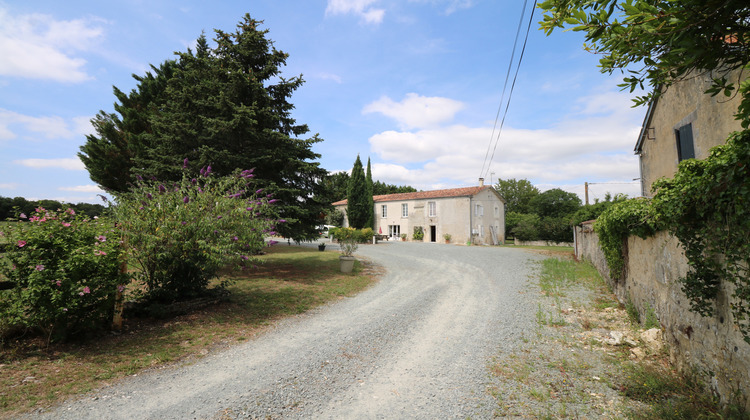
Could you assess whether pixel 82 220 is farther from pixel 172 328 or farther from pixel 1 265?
pixel 172 328

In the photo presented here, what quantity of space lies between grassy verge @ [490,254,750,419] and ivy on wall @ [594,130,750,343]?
40.0 inches

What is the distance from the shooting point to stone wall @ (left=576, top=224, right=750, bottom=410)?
9.68 feet

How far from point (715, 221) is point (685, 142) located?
7.97m

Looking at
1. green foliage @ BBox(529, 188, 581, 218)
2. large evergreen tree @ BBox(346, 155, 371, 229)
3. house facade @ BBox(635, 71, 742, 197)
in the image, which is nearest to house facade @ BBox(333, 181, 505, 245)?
large evergreen tree @ BBox(346, 155, 371, 229)

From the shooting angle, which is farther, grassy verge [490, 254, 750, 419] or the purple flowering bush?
the purple flowering bush

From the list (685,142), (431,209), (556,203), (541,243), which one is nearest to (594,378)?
(685,142)

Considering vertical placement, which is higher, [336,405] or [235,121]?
[235,121]

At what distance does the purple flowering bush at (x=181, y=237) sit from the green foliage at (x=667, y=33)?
6.33 metres

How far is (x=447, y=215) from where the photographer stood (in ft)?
106

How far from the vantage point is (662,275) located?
4.83 meters

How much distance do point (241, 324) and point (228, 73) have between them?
9.55m

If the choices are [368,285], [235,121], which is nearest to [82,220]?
[235,121]

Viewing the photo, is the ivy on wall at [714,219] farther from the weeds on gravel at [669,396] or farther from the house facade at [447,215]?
the house facade at [447,215]

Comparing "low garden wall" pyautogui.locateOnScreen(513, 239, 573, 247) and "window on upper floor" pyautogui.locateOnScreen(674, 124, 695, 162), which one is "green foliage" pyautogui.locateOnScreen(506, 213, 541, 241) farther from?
"window on upper floor" pyautogui.locateOnScreen(674, 124, 695, 162)
